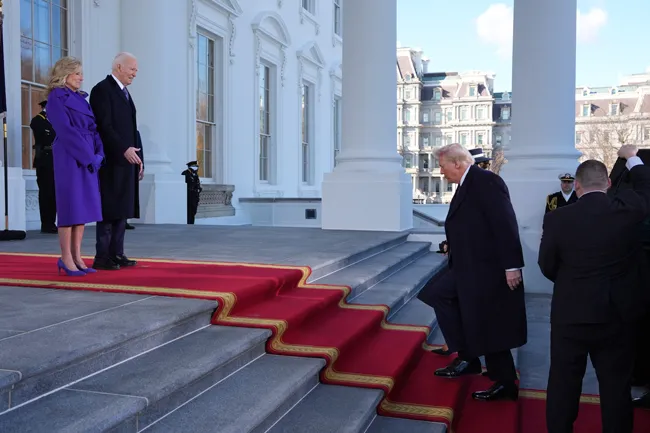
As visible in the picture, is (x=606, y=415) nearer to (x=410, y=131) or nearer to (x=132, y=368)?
(x=132, y=368)

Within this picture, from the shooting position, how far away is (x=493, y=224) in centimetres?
407

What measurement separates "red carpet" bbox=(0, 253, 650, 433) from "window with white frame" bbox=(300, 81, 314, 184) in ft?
51.0

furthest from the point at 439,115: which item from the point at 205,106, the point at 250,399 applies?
the point at 250,399

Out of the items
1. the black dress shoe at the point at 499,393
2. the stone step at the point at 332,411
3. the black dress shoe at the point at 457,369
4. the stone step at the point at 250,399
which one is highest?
the stone step at the point at 250,399

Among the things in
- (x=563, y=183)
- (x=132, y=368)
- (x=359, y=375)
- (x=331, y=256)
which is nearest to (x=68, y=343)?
(x=132, y=368)

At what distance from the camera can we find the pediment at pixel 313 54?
1951cm

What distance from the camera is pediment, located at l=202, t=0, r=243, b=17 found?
14230 millimetres

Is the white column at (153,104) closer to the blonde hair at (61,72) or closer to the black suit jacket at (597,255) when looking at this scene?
the blonde hair at (61,72)

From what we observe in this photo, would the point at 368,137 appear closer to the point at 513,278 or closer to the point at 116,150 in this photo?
the point at 116,150

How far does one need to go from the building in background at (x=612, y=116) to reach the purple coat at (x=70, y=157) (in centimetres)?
4985

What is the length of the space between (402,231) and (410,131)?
203 feet

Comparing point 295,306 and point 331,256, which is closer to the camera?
point 295,306

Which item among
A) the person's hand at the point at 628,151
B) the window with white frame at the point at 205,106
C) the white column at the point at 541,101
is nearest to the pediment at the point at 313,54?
the window with white frame at the point at 205,106

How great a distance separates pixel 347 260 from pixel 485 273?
101 inches
